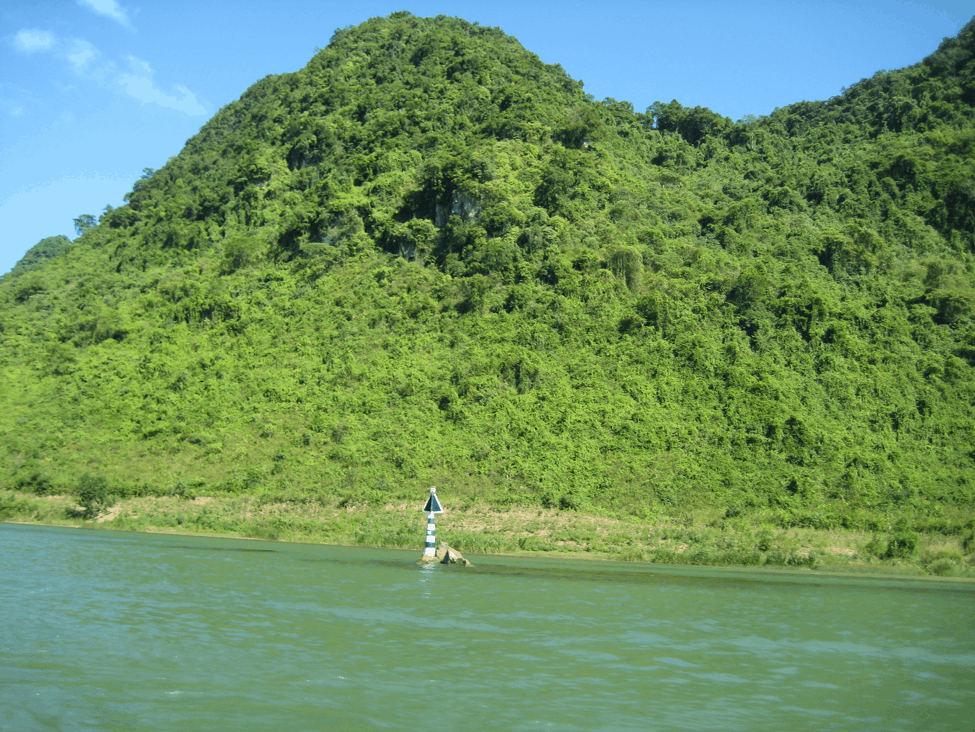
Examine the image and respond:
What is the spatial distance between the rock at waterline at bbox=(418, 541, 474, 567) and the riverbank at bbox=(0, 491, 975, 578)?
8276 millimetres

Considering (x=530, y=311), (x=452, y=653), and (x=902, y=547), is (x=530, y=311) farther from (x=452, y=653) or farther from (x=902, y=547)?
(x=452, y=653)

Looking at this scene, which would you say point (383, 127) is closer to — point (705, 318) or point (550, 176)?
point (550, 176)

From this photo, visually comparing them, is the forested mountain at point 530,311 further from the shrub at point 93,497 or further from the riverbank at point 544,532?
→ the shrub at point 93,497

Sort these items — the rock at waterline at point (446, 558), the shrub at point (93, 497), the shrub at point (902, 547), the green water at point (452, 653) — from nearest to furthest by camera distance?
the green water at point (452, 653), the rock at waterline at point (446, 558), the shrub at point (902, 547), the shrub at point (93, 497)

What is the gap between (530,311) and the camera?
6181 centimetres

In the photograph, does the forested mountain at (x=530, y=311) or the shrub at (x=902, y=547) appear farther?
the forested mountain at (x=530, y=311)

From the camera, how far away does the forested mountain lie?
4922cm

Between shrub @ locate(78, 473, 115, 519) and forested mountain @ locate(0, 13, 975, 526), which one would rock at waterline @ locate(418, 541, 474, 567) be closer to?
forested mountain @ locate(0, 13, 975, 526)

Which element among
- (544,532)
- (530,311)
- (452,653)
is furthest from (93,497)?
(452,653)

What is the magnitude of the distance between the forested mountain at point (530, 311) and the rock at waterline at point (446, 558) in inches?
562

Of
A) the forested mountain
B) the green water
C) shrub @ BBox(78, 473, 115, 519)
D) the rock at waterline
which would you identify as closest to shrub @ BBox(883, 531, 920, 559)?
the forested mountain

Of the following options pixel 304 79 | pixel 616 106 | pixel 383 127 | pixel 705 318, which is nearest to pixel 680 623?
pixel 705 318

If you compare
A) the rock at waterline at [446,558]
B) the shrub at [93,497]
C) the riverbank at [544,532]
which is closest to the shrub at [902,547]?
the riverbank at [544,532]

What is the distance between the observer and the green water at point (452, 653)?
10.7m
